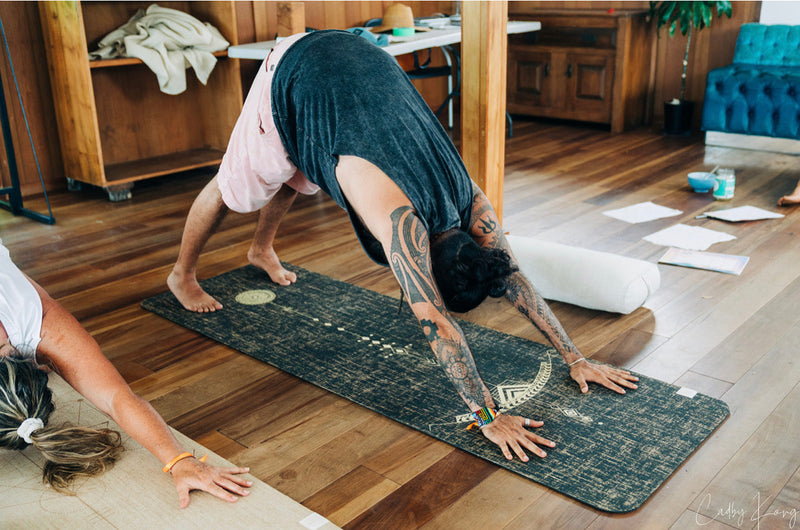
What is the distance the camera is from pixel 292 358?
7.41 ft

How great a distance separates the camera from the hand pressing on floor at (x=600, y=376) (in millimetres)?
2012

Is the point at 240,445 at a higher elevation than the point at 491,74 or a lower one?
lower

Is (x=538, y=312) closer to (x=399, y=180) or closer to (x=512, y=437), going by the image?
(x=512, y=437)

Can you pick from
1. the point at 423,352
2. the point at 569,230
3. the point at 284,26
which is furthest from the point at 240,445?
the point at 284,26

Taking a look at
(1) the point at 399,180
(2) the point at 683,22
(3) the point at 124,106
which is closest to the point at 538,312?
(1) the point at 399,180

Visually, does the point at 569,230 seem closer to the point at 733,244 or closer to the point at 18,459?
the point at 733,244

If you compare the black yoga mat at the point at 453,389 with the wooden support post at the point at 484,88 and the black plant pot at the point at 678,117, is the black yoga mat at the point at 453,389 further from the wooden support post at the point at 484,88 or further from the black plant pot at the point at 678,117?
the black plant pot at the point at 678,117

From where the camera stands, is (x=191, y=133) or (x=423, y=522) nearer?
(x=423, y=522)

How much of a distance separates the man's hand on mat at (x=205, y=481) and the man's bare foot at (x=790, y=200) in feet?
9.86

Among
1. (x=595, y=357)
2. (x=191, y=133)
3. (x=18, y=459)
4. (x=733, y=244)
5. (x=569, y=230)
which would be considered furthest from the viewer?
(x=191, y=133)

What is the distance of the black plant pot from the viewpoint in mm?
5031

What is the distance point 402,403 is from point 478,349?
0.38 m

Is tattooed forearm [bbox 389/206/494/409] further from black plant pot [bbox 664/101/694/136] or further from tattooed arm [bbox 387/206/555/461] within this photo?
black plant pot [bbox 664/101/694/136]
